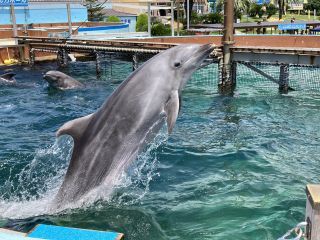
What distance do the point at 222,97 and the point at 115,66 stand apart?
10299 millimetres

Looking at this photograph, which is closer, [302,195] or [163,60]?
[163,60]

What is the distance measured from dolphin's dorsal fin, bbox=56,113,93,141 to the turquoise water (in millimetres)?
1124

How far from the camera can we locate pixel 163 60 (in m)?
6.74

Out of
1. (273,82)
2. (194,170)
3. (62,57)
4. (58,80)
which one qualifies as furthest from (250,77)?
(194,170)

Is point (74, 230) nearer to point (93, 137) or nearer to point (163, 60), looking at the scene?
point (93, 137)

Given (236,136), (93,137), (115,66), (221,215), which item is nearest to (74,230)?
(93,137)

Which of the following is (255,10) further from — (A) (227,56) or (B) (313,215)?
(B) (313,215)

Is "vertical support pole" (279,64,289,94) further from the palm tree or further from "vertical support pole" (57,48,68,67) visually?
the palm tree

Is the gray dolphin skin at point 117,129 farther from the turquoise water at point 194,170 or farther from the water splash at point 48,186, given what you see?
the turquoise water at point 194,170

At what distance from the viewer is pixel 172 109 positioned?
6320 millimetres

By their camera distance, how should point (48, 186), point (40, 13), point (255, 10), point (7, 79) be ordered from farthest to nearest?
point (255, 10), point (40, 13), point (7, 79), point (48, 186)

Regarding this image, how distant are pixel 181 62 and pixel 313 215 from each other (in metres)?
3.72

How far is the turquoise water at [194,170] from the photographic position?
6395 millimetres

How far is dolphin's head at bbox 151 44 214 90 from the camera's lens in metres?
6.70
